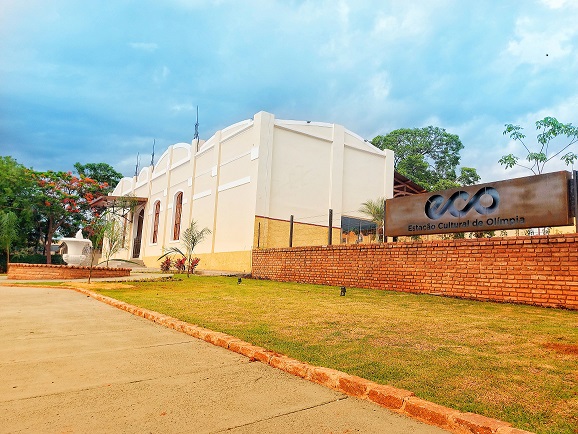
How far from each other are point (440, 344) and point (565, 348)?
1.19 metres

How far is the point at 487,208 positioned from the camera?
933 centimetres

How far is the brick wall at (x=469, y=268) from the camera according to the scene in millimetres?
7164

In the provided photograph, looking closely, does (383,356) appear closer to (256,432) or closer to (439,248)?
(256,432)

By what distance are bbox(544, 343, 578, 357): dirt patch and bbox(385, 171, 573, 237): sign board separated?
14.9 feet

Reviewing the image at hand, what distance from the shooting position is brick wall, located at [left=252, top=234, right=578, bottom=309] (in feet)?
23.5

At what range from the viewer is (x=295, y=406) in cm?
288

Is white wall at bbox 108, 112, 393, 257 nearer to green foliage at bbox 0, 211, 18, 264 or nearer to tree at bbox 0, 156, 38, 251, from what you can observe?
green foliage at bbox 0, 211, 18, 264

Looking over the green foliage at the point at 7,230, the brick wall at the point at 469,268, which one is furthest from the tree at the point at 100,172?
the brick wall at the point at 469,268

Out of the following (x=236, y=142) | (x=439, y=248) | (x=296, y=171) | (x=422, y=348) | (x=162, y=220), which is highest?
(x=236, y=142)

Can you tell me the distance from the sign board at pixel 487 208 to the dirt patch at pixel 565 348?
4.54 metres

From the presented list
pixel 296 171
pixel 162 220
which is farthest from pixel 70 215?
pixel 296 171

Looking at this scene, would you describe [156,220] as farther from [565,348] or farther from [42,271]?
[565,348]

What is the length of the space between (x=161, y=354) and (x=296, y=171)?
18.5m

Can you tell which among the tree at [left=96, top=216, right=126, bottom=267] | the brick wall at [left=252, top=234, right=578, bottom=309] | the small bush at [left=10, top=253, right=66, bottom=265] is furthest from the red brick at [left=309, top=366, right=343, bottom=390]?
the small bush at [left=10, top=253, right=66, bottom=265]
